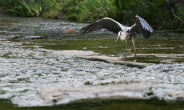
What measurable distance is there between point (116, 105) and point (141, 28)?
3.24 m

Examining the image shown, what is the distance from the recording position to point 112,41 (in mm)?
8664

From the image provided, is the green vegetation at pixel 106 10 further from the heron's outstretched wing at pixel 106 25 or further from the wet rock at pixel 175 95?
the wet rock at pixel 175 95

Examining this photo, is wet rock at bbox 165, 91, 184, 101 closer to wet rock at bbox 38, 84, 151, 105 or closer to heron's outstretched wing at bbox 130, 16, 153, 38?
wet rock at bbox 38, 84, 151, 105

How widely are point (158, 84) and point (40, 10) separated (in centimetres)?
1454

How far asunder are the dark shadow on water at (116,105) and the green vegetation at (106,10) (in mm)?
7096

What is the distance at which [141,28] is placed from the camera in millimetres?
6445

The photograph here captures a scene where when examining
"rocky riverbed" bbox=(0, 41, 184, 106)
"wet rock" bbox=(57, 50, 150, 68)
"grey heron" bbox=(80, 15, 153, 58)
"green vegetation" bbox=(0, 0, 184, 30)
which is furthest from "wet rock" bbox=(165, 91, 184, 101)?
"green vegetation" bbox=(0, 0, 184, 30)

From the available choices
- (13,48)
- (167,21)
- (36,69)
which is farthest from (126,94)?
A: (167,21)

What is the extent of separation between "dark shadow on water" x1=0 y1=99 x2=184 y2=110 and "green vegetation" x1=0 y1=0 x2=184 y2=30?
23.3 ft

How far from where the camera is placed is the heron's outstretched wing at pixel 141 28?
20.4ft

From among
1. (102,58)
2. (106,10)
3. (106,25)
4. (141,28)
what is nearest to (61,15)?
(106,10)

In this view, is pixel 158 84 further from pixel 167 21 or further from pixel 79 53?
pixel 167 21

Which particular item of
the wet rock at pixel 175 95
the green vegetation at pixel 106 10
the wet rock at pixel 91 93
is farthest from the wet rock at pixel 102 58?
the green vegetation at pixel 106 10

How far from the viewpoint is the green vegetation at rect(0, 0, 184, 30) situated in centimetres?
1092
